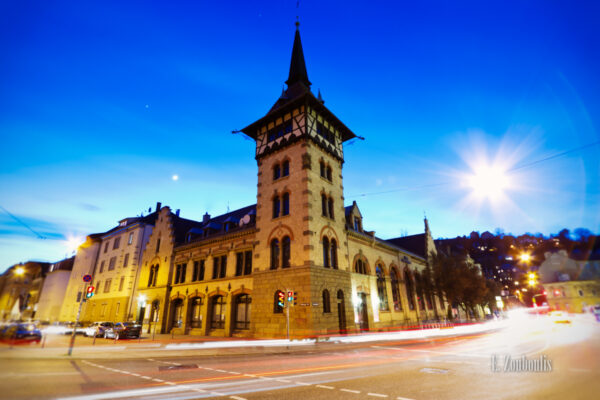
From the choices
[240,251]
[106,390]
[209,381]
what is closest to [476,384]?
[209,381]

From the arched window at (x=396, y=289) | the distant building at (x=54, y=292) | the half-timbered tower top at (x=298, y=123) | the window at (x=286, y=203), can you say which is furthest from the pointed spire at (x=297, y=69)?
the distant building at (x=54, y=292)

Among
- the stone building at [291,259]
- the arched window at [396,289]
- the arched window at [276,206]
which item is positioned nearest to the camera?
the stone building at [291,259]

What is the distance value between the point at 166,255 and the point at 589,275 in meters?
37.1

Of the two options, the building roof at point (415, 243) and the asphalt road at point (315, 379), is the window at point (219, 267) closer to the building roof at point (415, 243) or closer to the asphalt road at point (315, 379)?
the asphalt road at point (315, 379)

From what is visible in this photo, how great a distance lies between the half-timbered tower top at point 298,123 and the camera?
81.6 ft

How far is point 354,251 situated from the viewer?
26500 mm

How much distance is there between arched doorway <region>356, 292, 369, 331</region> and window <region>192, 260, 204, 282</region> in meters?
16.8

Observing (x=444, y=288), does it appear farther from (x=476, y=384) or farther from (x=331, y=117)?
(x=476, y=384)

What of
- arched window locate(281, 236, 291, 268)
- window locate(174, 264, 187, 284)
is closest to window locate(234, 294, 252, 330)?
arched window locate(281, 236, 291, 268)

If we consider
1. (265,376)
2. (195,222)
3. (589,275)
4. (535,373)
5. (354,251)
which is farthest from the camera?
(195,222)

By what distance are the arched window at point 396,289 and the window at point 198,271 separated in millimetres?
21835

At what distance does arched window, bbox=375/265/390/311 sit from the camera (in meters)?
28.6

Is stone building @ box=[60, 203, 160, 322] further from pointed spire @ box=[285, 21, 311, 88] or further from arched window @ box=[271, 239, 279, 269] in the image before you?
pointed spire @ box=[285, 21, 311, 88]

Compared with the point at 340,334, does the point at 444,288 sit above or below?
above
